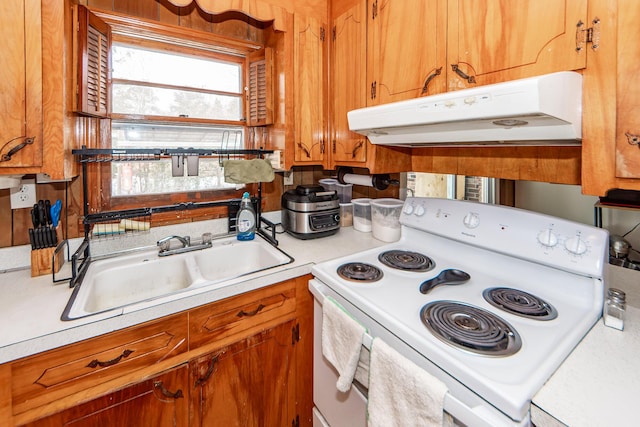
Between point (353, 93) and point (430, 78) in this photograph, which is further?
point (353, 93)

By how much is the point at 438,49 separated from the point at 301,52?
86cm

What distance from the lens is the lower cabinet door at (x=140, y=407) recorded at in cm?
93

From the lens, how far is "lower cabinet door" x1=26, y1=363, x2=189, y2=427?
0.93 meters

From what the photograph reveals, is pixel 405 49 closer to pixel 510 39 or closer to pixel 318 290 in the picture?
pixel 510 39

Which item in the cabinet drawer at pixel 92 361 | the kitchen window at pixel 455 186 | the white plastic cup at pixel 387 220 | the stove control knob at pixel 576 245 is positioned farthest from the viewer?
the white plastic cup at pixel 387 220

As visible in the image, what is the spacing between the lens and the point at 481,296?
1070 mm

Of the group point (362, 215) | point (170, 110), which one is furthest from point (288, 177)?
point (170, 110)

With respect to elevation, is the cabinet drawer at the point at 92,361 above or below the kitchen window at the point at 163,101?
below

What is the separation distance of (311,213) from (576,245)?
1.18m

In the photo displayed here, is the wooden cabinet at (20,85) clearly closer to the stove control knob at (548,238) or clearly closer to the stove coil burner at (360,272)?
the stove coil burner at (360,272)

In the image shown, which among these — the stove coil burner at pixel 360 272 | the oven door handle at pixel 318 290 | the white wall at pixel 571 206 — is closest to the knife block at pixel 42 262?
the oven door handle at pixel 318 290

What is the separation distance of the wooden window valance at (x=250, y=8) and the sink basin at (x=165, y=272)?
123cm

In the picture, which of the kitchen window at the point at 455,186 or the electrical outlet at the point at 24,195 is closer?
the electrical outlet at the point at 24,195

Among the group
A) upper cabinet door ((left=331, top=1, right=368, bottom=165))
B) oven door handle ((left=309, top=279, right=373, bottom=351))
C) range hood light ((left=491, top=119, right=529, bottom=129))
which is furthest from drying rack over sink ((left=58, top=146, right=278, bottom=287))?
range hood light ((left=491, top=119, right=529, bottom=129))
